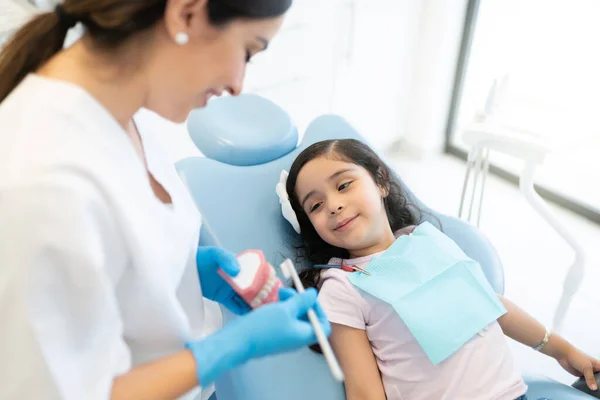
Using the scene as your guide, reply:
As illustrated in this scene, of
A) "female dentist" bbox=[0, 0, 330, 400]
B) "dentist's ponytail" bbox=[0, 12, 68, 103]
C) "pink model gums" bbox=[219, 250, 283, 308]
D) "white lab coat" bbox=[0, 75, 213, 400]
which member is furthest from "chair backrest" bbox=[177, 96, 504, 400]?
"dentist's ponytail" bbox=[0, 12, 68, 103]

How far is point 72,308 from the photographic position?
1.98 feet

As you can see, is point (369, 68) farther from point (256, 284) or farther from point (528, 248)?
point (256, 284)

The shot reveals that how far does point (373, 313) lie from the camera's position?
116 centimetres

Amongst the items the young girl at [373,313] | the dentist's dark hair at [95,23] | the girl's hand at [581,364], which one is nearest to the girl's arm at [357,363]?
the young girl at [373,313]

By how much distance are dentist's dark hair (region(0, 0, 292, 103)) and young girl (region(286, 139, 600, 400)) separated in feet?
2.08

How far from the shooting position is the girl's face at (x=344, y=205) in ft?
4.07

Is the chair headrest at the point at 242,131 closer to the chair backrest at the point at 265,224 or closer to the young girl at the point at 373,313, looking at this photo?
the chair backrest at the point at 265,224

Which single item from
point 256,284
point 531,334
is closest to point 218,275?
point 256,284

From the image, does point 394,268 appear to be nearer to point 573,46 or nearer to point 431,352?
point 431,352

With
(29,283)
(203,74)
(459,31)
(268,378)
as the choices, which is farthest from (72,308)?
(459,31)

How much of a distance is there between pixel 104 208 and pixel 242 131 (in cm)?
88

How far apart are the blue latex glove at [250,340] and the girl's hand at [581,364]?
77 cm

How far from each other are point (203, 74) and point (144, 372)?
15.9 inches

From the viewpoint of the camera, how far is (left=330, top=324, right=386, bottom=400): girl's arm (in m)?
1.09
